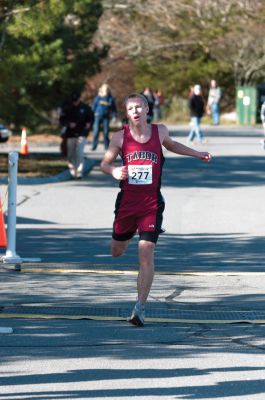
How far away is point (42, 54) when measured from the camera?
123ft

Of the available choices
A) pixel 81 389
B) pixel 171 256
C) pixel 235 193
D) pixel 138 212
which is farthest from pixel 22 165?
pixel 81 389

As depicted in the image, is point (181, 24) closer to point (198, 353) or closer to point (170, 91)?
point (170, 91)

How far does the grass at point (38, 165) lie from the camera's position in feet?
90.1

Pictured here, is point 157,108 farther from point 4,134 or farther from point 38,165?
point 38,165

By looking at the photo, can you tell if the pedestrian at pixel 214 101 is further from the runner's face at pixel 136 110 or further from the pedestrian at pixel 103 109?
the runner's face at pixel 136 110

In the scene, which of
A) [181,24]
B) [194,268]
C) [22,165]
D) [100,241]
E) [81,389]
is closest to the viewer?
[81,389]

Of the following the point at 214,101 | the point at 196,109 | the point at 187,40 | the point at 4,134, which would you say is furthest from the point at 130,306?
the point at 187,40

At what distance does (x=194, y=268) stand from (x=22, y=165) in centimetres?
1618

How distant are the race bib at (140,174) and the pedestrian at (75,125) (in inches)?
652

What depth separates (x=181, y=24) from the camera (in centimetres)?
6588

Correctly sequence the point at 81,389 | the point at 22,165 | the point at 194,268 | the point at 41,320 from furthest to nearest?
the point at 22,165
the point at 194,268
the point at 41,320
the point at 81,389

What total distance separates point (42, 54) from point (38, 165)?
8543 millimetres

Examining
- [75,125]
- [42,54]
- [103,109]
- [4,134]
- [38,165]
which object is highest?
[42,54]

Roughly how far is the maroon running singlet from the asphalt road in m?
0.81
